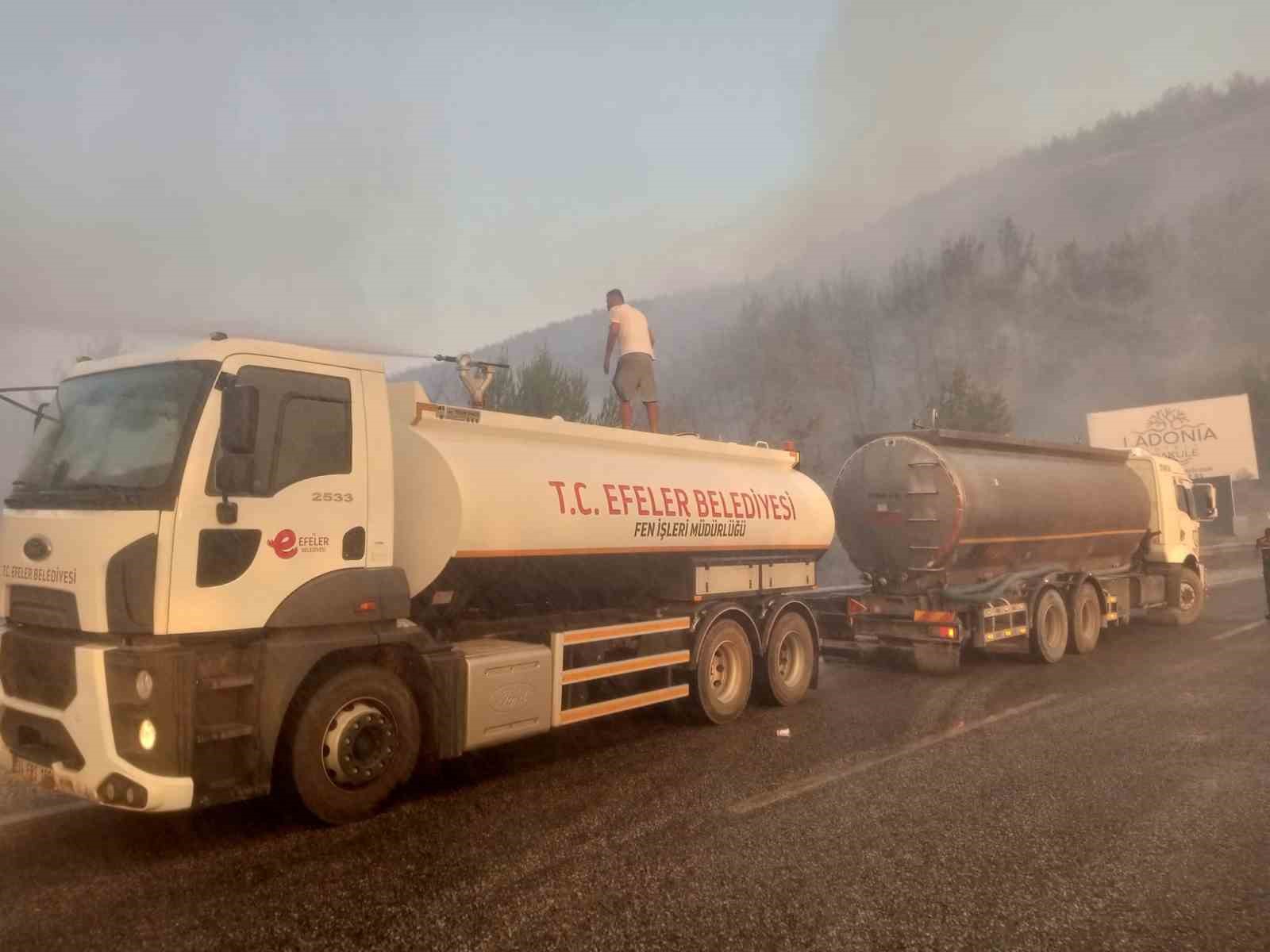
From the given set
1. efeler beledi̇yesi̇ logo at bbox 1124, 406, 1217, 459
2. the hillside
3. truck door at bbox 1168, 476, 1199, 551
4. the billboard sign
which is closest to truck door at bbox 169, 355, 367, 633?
truck door at bbox 1168, 476, 1199, 551

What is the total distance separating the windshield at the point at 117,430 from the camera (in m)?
5.07

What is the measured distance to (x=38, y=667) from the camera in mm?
5070

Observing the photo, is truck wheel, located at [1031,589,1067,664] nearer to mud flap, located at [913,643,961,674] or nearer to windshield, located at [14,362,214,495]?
mud flap, located at [913,643,961,674]

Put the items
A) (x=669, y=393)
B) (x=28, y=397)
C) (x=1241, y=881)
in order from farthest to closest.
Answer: (x=669, y=393), (x=28, y=397), (x=1241, y=881)

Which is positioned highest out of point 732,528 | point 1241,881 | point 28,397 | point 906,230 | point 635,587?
point 906,230

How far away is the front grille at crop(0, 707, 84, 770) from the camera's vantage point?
16.0 ft

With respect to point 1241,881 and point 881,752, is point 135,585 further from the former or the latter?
point 1241,881

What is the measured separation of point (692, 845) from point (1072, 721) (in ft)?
16.1

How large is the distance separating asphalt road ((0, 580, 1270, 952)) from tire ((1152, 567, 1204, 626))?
8.84 meters

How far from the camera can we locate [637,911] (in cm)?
415

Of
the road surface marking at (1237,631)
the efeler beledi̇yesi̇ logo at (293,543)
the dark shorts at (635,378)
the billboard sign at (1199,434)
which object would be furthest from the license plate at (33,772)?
the billboard sign at (1199,434)

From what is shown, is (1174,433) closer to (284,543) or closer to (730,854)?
(730,854)

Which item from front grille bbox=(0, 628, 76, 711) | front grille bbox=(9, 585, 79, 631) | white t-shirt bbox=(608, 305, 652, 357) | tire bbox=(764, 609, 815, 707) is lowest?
tire bbox=(764, 609, 815, 707)

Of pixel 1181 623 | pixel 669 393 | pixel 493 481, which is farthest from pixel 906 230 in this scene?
pixel 493 481
